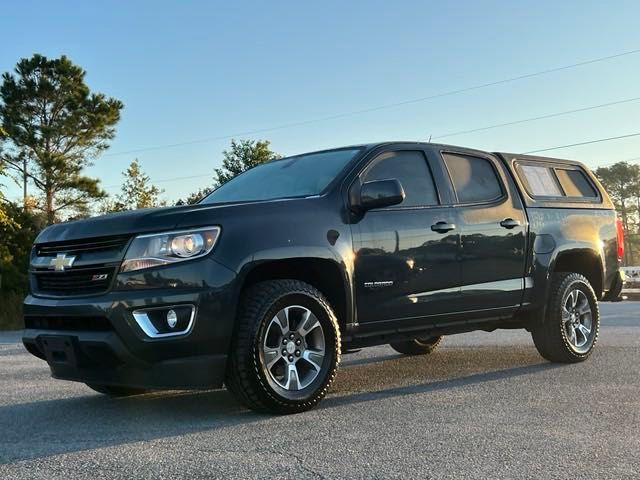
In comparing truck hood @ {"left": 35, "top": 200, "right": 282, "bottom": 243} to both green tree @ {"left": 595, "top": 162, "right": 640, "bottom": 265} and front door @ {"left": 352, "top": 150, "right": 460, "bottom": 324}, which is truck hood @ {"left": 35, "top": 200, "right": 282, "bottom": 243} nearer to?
front door @ {"left": 352, "top": 150, "right": 460, "bottom": 324}

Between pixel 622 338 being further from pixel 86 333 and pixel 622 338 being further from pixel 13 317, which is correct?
pixel 13 317

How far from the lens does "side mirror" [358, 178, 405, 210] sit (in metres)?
5.10

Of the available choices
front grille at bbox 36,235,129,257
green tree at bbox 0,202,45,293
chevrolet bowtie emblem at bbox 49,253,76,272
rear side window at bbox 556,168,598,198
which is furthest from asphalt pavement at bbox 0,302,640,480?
green tree at bbox 0,202,45,293

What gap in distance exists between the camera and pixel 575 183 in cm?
744

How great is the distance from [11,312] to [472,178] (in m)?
13.4

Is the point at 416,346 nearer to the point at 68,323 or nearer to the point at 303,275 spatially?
the point at 303,275

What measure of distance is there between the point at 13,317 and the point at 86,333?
13243mm

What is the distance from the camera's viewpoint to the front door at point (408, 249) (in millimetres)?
5188

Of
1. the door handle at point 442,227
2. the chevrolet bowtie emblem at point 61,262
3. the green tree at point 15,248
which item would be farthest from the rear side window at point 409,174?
the green tree at point 15,248

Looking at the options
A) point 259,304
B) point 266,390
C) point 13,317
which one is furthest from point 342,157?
point 13,317

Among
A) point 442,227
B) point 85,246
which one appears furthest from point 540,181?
point 85,246

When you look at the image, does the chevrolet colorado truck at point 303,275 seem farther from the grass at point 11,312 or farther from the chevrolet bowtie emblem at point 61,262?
the grass at point 11,312

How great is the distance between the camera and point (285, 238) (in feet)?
15.6

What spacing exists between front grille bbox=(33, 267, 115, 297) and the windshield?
1.46 meters
